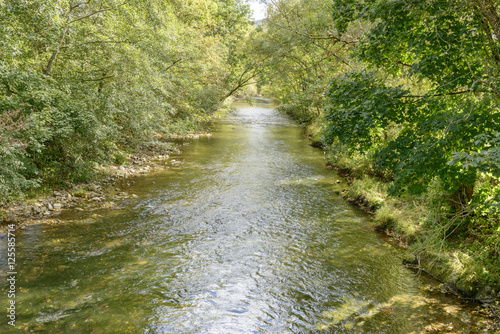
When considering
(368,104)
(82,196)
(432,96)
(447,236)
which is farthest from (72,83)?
(447,236)

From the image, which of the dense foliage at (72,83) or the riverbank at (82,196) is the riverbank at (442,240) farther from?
the dense foliage at (72,83)

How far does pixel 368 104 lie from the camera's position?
7223 mm

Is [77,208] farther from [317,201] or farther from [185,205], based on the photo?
[317,201]

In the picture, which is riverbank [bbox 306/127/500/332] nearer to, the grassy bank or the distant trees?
the grassy bank

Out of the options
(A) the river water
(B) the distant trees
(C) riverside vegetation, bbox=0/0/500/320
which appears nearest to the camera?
(B) the distant trees

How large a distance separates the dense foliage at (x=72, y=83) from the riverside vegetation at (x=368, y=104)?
5cm

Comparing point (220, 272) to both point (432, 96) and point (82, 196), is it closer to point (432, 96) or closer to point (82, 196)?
point (432, 96)

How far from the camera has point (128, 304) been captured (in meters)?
6.36

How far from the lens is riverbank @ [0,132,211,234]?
9500 millimetres

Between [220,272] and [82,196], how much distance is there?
7.17 meters

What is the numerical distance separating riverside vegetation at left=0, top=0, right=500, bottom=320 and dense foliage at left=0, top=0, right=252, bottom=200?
0.17 feet

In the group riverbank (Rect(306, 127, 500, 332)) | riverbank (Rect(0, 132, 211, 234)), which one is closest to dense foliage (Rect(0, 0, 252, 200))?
riverbank (Rect(0, 132, 211, 234))

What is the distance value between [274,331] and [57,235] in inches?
275

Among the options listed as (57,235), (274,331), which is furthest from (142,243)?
(274,331)
